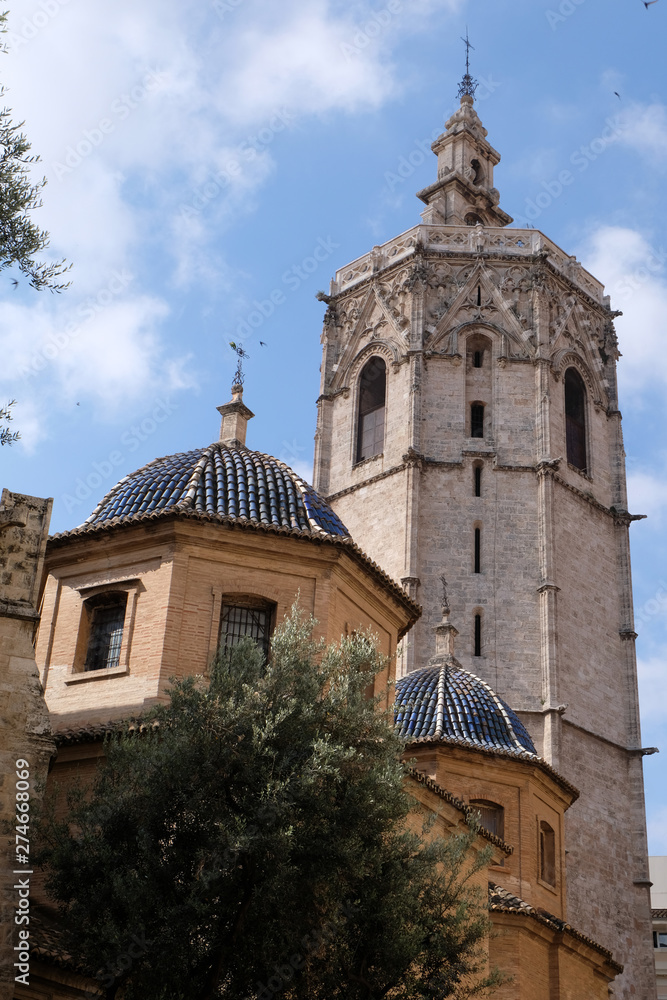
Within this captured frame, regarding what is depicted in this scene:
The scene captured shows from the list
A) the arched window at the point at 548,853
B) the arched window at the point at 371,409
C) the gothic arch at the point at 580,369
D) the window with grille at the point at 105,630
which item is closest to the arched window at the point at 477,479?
the arched window at the point at 371,409

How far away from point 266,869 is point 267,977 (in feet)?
3.53

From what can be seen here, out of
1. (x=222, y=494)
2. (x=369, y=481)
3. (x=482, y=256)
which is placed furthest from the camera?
(x=482, y=256)

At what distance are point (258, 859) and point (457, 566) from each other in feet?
94.9

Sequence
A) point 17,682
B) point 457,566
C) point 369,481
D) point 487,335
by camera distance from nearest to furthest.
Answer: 1. point 17,682
2. point 457,566
3. point 369,481
4. point 487,335

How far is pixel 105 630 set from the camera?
60.8ft

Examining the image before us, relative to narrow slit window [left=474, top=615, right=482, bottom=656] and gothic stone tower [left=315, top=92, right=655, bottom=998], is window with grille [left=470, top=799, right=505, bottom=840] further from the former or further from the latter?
narrow slit window [left=474, top=615, right=482, bottom=656]

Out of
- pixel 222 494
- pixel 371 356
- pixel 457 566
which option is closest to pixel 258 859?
pixel 222 494

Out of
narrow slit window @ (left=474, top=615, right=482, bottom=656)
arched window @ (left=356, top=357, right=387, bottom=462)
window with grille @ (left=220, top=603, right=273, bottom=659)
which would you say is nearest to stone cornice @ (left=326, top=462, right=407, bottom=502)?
arched window @ (left=356, top=357, right=387, bottom=462)

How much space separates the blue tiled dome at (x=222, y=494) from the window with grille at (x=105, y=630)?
1124 mm

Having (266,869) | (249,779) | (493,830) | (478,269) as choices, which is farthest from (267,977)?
(478,269)

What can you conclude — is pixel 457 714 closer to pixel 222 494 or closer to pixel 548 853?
pixel 548 853

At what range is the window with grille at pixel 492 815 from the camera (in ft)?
79.9

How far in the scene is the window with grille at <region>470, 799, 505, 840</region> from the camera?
24.3 metres

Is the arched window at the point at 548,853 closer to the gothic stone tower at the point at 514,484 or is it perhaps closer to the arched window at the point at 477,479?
the gothic stone tower at the point at 514,484
